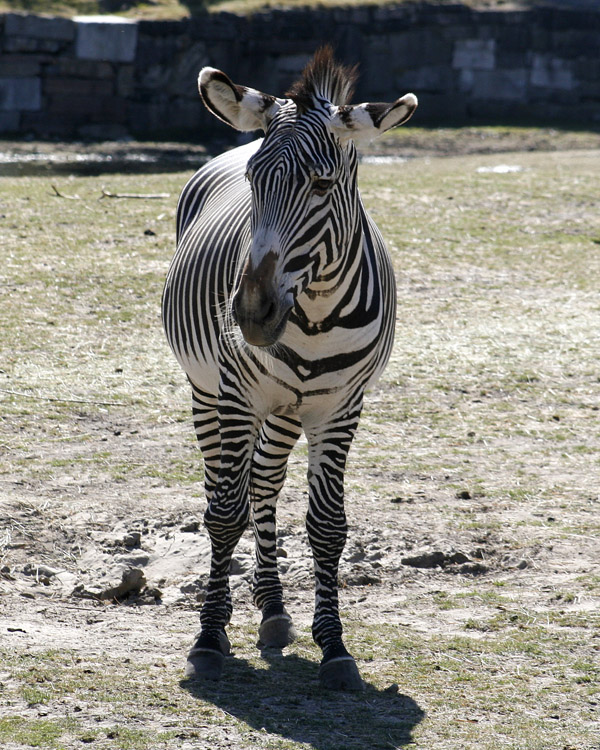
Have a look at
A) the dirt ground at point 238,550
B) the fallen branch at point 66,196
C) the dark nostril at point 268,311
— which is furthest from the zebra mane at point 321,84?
the fallen branch at point 66,196

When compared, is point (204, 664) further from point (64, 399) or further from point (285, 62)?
point (285, 62)

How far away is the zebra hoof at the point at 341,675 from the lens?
3.55m

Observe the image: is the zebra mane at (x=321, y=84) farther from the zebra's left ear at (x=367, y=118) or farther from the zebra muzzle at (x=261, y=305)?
the zebra muzzle at (x=261, y=305)

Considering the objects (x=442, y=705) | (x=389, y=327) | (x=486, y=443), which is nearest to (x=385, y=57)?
(x=486, y=443)

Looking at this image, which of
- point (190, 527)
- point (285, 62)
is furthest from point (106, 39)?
point (190, 527)

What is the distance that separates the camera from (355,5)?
18953 millimetres

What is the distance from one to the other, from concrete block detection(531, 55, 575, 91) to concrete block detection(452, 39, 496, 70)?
2.81 ft

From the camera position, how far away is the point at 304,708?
342 centimetres

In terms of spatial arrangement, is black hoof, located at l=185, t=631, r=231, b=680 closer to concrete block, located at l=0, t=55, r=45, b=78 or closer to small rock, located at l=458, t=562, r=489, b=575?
small rock, located at l=458, t=562, r=489, b=575

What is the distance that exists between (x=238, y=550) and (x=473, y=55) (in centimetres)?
1644

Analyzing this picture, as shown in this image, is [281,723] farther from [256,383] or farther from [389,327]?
[389,327]

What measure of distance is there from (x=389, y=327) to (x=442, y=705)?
4.94ft

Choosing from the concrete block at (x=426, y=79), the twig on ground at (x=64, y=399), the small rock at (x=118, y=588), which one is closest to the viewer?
the small rock at (x=118, y=588)

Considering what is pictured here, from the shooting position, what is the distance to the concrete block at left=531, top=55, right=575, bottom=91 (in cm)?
1955
